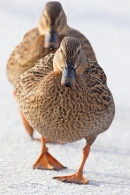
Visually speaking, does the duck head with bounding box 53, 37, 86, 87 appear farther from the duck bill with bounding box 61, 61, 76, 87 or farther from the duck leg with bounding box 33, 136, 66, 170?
the duck leg with bounding box 33, 136, 66, 170

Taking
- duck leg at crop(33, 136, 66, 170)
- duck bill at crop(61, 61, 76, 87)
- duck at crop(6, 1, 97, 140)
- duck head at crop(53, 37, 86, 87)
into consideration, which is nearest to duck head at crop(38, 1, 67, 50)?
duck at crop(6, 1, 97, 140)

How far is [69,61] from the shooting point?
15.0 feet

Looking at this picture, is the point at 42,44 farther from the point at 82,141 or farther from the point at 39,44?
the point at 82,141

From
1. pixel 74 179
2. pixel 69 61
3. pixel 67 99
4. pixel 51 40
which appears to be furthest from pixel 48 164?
pixel 51 40

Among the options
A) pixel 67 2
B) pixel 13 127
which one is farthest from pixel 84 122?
pixel 67 2

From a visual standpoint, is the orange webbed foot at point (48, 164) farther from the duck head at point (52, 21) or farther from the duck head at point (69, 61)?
the duck head at point (52, 21)

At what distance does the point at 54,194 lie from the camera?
4.46 metres

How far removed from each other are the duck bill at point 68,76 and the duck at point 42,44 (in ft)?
6.61

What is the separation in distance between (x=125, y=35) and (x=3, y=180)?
6.87 metres

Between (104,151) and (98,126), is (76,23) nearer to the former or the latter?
(104,151)

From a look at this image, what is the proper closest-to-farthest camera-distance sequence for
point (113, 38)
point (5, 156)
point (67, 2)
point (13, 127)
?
point (5, 156), point (13, 127), point (113, 38), point (67, 2)

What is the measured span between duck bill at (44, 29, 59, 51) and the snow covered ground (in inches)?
37.0

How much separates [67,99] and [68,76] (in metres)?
0.34

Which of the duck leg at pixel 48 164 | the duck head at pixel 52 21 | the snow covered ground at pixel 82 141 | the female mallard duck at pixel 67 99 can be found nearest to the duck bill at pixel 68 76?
the female mallard duck at pixel 67 99
